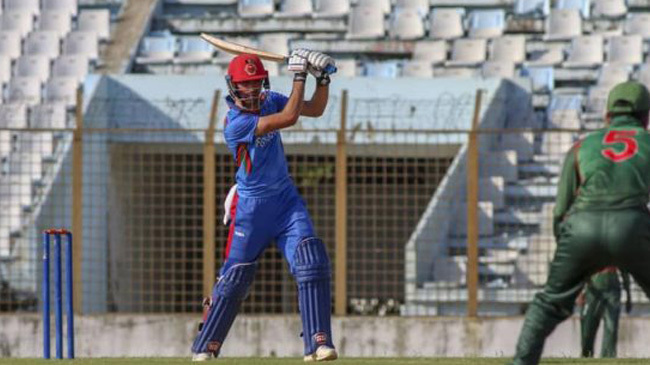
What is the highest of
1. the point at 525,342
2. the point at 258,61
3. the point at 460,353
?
the point at 258,61

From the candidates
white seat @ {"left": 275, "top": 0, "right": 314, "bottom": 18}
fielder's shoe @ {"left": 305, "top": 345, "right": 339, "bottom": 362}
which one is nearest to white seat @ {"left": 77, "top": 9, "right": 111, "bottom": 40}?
white seat @ {"left": 275, "top": 0, "right": 314, "bottom": 18}

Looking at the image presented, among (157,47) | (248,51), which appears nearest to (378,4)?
(157,47)

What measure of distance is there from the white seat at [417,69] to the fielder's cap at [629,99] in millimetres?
14820

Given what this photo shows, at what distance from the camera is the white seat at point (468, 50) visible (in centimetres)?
2490

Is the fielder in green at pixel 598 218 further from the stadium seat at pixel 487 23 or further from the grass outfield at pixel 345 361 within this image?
the stadium seat at pixel 487 23

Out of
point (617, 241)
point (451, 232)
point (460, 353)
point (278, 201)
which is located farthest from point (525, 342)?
point (451, 232)

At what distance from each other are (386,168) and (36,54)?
8456mm

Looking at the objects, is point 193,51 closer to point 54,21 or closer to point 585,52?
point 54,21

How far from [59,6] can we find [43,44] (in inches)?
48.2

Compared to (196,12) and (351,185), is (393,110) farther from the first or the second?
(196,12)

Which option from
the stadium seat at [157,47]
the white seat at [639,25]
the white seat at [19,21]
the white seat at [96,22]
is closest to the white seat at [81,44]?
the white seat at [96,22]

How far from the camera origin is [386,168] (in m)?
18.4

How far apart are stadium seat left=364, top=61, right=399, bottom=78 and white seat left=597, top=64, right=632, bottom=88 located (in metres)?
2.70

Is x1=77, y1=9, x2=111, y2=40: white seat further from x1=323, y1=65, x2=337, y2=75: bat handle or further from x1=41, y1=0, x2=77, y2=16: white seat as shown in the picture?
x1=323, y1=65, x2=337, y2=75: bat handle
